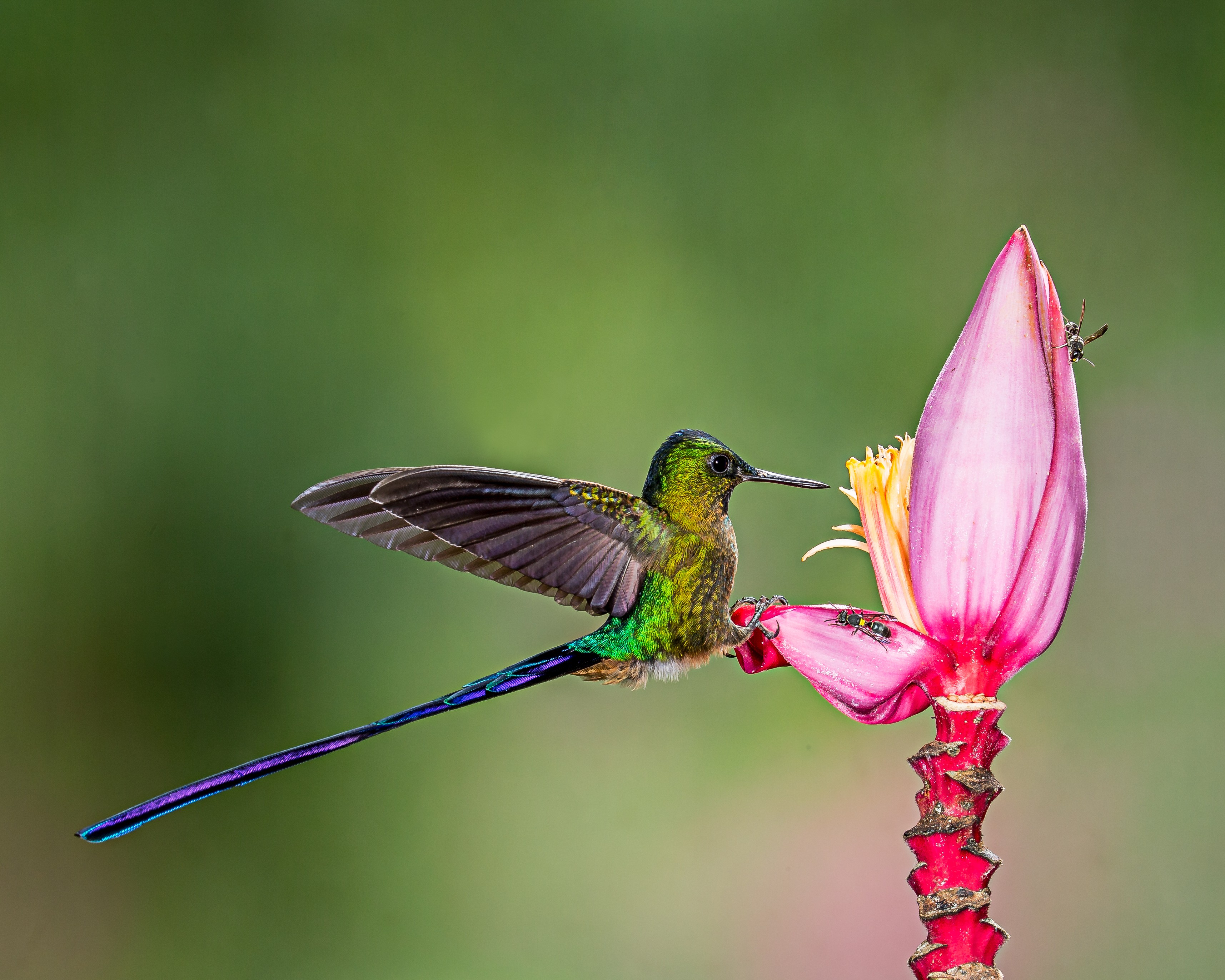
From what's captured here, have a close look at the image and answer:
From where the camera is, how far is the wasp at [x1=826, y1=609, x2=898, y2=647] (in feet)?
0.88

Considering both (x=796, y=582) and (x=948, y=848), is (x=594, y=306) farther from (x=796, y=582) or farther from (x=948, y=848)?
(x=948, y=848)

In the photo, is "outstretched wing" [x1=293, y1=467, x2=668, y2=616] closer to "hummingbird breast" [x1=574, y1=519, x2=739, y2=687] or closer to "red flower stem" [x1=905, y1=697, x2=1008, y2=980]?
"hummingbird breast" [x1=574, y1=519, x2=739, y2=687]

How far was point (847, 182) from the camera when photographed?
851 mm

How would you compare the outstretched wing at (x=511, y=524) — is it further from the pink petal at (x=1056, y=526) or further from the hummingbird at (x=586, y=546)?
the pink petal at (x=1056, y=526)

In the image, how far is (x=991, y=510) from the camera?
26 cm

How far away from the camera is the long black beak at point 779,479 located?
0.87 ft

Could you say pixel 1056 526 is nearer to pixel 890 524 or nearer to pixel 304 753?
pixel 890 524

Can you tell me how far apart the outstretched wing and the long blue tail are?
26 mm

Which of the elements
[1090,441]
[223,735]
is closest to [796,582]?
[1090,441]

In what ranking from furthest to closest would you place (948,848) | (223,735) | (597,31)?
(597,31) < (223,735) < (948,848)

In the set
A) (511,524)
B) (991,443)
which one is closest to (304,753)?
(511,524)

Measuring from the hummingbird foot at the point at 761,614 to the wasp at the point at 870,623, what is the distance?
0.08 feet

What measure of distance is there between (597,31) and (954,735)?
774 mm

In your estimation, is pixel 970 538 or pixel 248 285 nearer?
pixel 970 538
